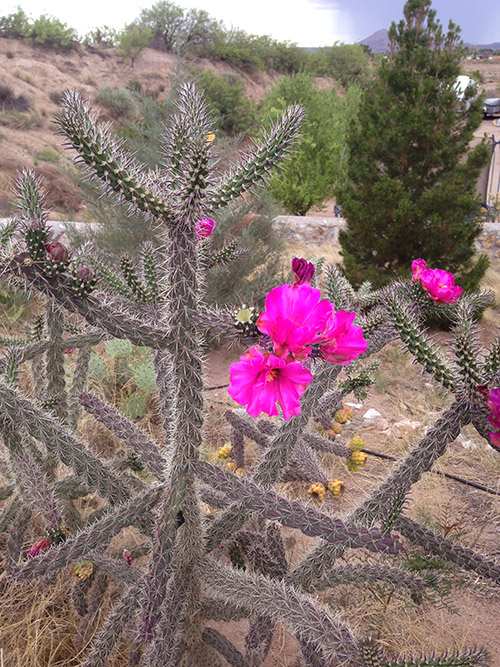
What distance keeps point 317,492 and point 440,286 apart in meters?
1.18

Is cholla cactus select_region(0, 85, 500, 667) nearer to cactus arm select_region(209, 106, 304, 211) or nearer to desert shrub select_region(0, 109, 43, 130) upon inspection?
cactus arm select_region(209, 106, 304, 211)

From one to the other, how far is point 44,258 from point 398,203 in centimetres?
404

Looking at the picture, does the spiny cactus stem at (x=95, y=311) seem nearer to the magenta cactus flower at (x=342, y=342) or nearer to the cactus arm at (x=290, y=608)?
the magenta cactus flower at (x=342, y=342)

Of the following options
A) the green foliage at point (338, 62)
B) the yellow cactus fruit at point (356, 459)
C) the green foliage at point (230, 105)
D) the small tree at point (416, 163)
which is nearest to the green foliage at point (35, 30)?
the green foliage at point (230, 105)

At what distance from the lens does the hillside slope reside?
33.7ft

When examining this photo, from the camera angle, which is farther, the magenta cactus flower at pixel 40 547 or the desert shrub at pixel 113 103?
the desert shrub at pixel 113 103

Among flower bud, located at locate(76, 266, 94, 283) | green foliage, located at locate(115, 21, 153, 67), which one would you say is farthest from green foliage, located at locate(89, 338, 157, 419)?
green foliage, located at locate(115, 21, 153, 67)

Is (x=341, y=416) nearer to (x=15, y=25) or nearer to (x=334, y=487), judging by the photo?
(x=334, y=487)

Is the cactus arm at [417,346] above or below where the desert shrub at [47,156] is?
below

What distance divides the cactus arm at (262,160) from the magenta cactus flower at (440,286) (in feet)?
2.37

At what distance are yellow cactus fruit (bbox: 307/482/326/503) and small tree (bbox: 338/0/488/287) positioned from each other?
2.76 metres

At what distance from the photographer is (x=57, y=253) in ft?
2.91

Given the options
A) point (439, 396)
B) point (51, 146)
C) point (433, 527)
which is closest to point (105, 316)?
point (433, 527)

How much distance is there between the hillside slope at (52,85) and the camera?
10.3m
